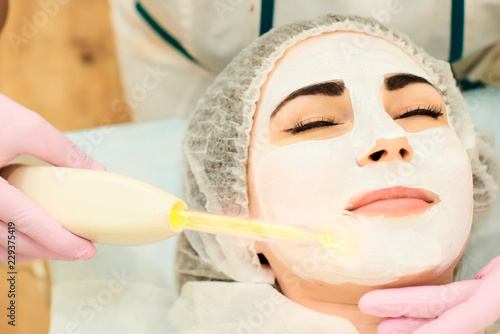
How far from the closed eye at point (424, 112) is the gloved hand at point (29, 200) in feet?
2.62

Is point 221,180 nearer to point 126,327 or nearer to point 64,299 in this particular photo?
point 126,327

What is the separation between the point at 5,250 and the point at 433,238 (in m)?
1.05

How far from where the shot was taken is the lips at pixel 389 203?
99 cm

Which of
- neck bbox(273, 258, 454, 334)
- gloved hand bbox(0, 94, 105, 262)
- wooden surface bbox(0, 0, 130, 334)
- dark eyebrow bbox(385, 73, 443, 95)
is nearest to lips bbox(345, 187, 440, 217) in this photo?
neck bbox(273, 258, 454, 334)

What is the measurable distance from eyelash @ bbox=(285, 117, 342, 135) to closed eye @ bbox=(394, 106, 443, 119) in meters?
0.16

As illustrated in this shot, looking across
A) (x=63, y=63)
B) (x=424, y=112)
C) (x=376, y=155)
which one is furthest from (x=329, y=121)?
(x=63, y=63)

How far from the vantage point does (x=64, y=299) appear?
4.74 ft

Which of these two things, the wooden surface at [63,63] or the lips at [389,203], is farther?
the wooden surface at [63,63]

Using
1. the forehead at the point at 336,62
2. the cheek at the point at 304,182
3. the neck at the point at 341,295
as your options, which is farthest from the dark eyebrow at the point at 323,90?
the neck at the point at 341,295

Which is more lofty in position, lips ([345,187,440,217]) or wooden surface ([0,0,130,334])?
lips ([345,187,440,217])

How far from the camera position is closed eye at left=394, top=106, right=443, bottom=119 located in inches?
44.9

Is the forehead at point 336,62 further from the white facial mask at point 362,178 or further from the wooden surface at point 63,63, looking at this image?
the wooden surface at point 63,63

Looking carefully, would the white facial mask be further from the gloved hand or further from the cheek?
the gloved hand

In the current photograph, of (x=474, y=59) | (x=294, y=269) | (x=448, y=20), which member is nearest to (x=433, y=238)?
(x=294, y=269)
